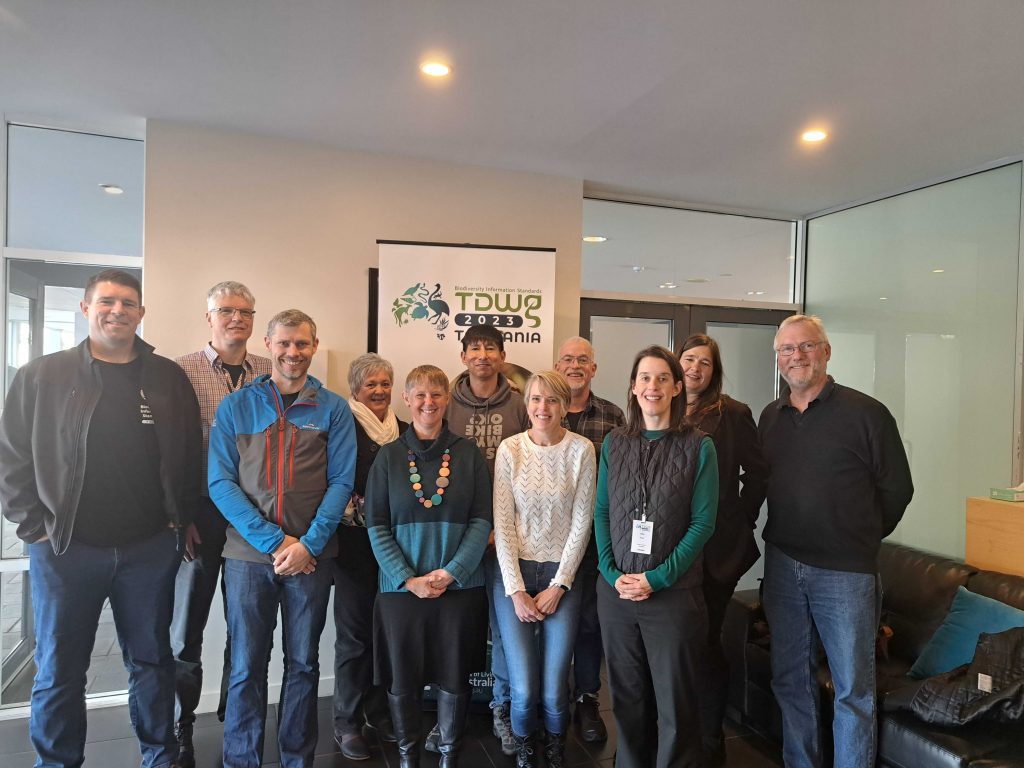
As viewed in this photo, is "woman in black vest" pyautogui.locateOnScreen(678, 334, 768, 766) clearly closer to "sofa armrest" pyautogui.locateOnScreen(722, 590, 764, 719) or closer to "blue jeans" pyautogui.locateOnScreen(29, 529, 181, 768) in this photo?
"sofa armrest" pyautogui.locateOnScreen(722, 590, 764, 719)

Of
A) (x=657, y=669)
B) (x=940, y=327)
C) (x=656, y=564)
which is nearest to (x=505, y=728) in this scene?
(x=657, y=669)

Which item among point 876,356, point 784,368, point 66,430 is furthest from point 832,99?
point 66,430

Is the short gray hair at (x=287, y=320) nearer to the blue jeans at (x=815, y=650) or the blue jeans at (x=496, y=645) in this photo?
the blue jeans at (x=496, y=645)

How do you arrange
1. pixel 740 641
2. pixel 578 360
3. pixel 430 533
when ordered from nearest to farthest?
pixel 430 533 < pixel 578 360 < pixel 740 641

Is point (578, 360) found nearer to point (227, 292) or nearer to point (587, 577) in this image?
point (587, 577)

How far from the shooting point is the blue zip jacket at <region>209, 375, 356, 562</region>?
2414 mm

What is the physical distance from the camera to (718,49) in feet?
8.21

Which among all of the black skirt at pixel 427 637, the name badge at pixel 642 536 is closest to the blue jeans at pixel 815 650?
the name badge at pixel 642 536

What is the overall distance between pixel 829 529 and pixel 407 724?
1.78 metres

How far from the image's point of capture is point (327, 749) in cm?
293

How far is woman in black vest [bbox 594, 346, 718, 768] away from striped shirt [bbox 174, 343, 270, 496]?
1616mm

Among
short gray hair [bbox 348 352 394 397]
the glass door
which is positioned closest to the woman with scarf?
short gray hair [bbox 348 352 394 397]

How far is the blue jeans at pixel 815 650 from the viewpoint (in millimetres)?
2459

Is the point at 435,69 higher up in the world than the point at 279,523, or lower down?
higher up
